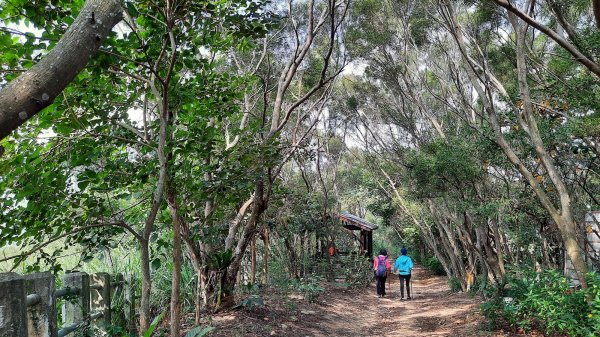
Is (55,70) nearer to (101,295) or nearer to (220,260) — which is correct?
(101,295)

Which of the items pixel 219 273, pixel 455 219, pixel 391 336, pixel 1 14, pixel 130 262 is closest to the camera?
pixel 1 14

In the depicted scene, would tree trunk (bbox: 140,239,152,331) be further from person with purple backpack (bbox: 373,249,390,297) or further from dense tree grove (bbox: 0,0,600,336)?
person with purple backpack (bbox: 373,249,390,297)


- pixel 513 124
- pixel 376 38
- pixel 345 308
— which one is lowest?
pixel 345 308

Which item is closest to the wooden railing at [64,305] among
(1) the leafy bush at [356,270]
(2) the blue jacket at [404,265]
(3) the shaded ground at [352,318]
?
(3) the shaded ground at [352,318]

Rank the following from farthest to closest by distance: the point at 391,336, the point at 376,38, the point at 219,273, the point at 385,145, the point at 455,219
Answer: the point at 385,145 → the point at 376,38 → the point at 455,219 → the point at 391,336 → the point at 219,273

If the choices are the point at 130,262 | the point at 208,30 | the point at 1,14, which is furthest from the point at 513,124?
the point at 1,14

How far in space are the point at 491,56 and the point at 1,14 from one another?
12.8 meters

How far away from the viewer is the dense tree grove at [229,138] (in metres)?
3.47

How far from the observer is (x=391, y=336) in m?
8.55

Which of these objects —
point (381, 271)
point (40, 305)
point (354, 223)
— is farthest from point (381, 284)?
point (40, 305)

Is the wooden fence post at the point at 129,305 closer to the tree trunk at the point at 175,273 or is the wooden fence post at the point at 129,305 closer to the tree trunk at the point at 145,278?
the tree trunk at the point at 175,273

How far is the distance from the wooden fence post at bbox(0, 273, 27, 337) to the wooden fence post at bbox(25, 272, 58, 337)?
0.91 meters

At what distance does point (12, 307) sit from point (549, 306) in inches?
242

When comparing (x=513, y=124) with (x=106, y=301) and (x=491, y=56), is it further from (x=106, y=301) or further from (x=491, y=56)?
(x=106, y=301)
